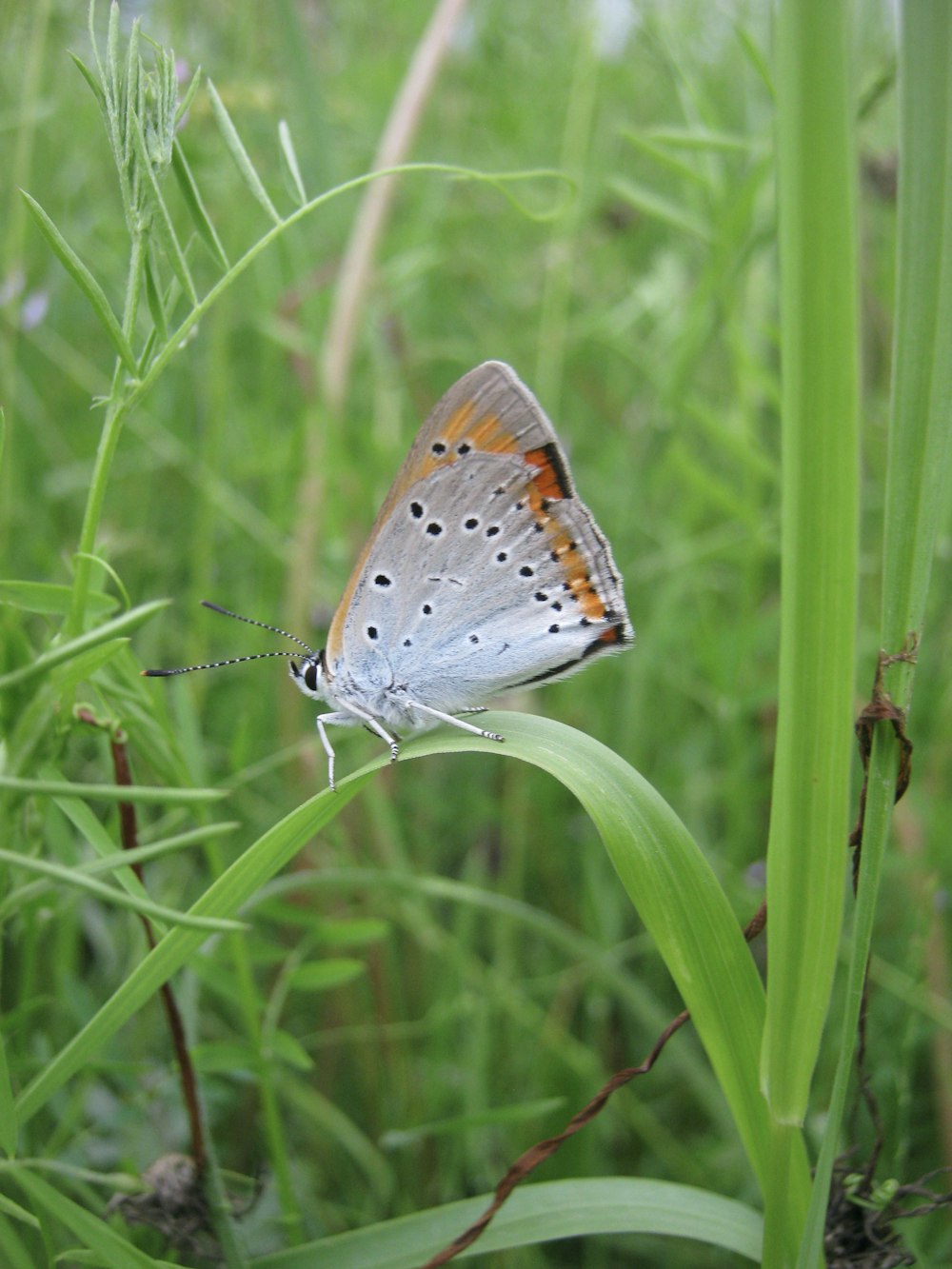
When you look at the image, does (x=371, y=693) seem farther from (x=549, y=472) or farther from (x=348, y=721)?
(x=549, y=472)

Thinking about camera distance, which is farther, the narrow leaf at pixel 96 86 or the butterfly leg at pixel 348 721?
the butterfly leg at pixel 348 721

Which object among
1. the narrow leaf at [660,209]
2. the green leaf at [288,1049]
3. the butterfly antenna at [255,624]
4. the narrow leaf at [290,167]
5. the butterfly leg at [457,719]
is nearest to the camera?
the narrow leaf at [290,167]

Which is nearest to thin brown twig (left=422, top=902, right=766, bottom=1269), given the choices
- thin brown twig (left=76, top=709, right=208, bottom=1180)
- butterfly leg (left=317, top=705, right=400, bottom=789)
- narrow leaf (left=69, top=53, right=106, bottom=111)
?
thin brown twig (left=76, top=709, right=208, bottom=1180)

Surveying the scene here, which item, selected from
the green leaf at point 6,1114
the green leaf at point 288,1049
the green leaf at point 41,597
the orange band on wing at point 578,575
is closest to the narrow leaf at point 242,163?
the green leaf at point 41,597

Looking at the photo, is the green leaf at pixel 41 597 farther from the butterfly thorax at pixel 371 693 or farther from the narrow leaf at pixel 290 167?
the butterfly thorax at pixel 371 693

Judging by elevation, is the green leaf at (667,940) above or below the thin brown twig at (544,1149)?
above

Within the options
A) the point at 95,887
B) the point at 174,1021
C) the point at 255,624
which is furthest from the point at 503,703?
the point at 95,887

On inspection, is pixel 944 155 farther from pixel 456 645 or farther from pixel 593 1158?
pixel 593 1158
